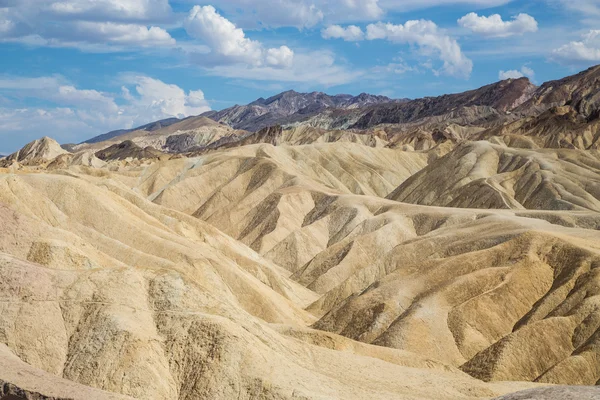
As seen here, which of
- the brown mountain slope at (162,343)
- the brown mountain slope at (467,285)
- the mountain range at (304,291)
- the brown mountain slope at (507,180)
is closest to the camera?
the brown mountain slope at (162,343)

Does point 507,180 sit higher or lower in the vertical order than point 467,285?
higher

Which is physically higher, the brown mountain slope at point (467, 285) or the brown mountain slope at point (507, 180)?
the brown mountain slope at point (507, 180)

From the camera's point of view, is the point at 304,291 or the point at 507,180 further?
the point at 507,180

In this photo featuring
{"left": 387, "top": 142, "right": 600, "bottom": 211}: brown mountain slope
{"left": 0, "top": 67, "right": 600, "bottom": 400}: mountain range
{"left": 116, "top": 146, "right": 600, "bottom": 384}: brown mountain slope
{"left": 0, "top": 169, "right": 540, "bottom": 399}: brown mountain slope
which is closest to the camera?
{"left": 0, "top": 169, "right": 540, "bottom": 399}: brown mountain slope

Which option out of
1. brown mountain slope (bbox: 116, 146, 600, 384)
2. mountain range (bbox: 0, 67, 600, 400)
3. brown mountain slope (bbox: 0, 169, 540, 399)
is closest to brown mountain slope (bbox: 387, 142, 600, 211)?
mountain range (bbox: 0, 67, 600, 400)

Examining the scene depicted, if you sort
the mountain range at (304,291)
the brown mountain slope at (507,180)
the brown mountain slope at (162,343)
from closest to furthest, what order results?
the brown mountain slope at (162,343), the mountain range at (304,291), the brown mountain slope at (507,180)

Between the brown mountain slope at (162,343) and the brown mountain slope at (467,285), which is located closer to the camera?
the brown mountain slope at (162,343)

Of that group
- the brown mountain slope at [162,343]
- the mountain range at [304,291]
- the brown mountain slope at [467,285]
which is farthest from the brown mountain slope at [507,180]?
the brown mountain slope at [162,343]

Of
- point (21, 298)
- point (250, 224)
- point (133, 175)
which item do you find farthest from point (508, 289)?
point (133, 175)

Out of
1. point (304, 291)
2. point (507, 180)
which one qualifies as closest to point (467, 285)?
point (304, 291)

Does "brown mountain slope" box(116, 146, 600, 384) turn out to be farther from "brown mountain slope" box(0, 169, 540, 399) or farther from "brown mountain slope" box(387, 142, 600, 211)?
"brown mountain slope" box(387, 142, 600, 211)

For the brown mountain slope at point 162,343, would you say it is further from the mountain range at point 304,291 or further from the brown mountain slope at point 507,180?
the brown mountain slope at point 507,180

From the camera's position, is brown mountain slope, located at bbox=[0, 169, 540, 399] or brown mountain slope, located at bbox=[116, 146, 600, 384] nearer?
brown mountain slope, located at bbox=[0, 169, 540, 399]

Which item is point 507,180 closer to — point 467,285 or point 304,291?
point 304,291
